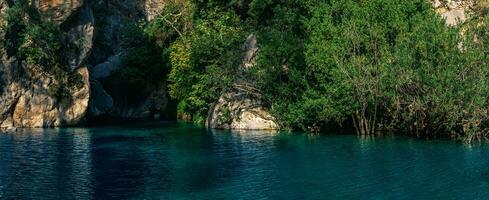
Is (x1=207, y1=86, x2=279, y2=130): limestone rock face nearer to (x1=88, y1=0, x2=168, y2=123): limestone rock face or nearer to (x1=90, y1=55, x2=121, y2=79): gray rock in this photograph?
(x1=88, y1=0, x2=168, y2=123): limestone rock face

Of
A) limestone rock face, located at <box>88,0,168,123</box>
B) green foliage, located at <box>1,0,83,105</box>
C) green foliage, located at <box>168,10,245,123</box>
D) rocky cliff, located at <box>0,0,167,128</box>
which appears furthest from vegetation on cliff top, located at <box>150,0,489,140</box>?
limestone rock face, located at <box>88,0,168,123</box>

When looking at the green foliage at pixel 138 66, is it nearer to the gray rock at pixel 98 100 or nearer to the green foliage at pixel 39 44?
the gray rock at pixel 98 100

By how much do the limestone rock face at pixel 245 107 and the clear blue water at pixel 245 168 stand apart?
319 inches

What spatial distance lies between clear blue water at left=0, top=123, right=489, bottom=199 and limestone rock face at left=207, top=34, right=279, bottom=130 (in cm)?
810

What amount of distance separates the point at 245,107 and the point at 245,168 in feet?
95.7

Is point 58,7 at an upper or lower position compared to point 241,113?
upper

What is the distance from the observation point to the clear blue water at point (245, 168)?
33750mm

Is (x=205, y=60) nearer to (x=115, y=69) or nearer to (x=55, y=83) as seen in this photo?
(x=55, y=83)

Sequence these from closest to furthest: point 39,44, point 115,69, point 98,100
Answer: point 39,44 → point 98,100 → point 115,69

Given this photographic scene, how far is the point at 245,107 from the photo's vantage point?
70312 mm

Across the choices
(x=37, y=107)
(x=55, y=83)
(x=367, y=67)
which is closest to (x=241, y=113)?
(x=367, y=67)

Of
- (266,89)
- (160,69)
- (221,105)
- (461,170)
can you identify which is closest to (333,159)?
(461,170)

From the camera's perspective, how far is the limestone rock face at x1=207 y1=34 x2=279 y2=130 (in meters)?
68.5

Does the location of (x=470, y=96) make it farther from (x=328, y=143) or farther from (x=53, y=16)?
(x=53, y=16)
